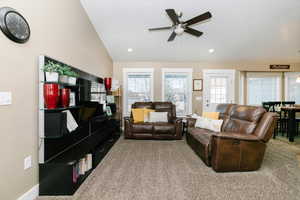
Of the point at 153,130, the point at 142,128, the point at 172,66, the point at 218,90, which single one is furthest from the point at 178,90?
the point at 142,128

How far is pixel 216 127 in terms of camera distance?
3.34 metres

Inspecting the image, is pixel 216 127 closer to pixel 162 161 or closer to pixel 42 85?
pixel 162 161

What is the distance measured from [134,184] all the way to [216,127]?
83.0 inches

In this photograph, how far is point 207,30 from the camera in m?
4.00

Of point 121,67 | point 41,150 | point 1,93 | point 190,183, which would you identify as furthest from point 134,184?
point 121,67

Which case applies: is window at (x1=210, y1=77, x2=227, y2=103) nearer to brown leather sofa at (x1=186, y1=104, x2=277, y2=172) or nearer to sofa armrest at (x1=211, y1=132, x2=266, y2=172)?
brown leather sofa at (x1=186, y1=104, x2=277, y2=172)

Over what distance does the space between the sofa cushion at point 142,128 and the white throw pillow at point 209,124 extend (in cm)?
122

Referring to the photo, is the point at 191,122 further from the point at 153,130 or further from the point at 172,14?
the point at 172,14

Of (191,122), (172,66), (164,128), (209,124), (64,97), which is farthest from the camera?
(172,66)

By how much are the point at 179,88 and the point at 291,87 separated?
3940mm

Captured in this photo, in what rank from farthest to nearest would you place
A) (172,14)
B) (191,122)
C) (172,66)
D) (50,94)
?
(172,66) < (191,122) < (172,14) < (50,94)

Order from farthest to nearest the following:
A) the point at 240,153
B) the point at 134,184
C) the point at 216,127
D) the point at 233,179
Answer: the point at 216,127 → the point at 240,153 → the point at 233,179 → the point at 134,184

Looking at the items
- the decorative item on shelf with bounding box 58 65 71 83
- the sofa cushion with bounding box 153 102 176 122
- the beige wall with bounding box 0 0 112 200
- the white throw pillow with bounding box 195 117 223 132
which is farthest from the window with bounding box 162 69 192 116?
the decorative item on shelf with bounding box 58 65 71 83

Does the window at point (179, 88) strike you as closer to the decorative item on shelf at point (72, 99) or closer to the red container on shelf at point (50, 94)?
the decorative item on shelf at point (72, 99)
